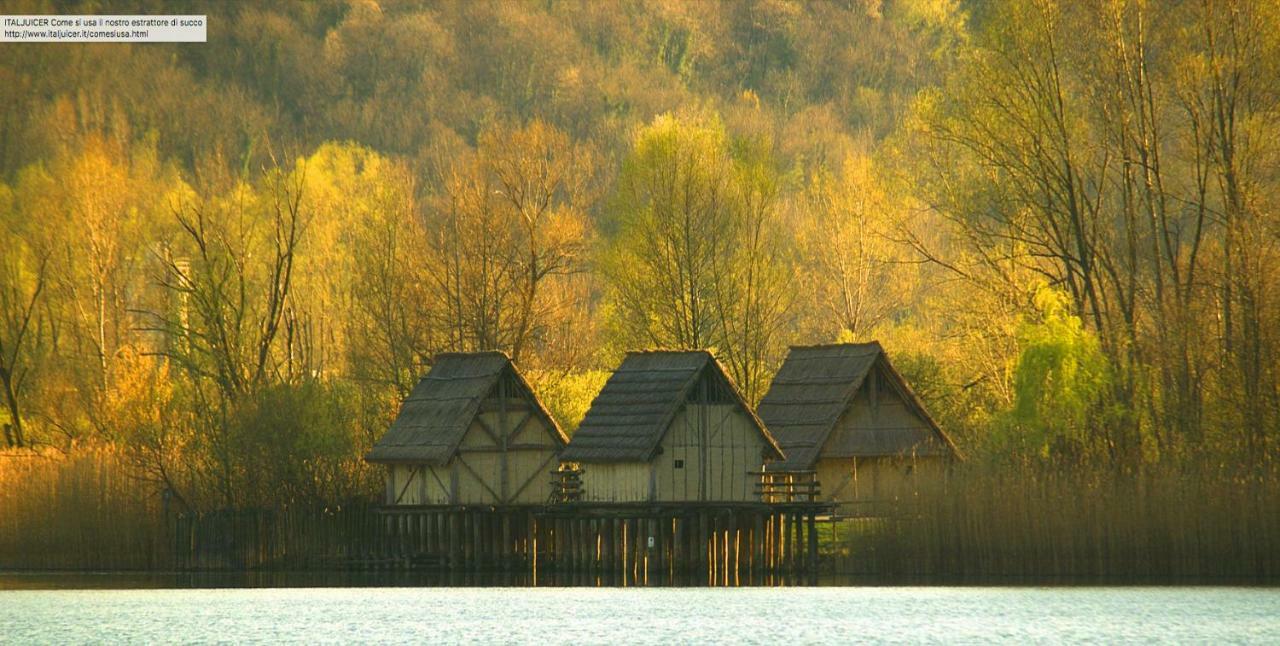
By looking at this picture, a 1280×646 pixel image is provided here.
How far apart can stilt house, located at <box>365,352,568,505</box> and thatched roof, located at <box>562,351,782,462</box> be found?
2.87 m

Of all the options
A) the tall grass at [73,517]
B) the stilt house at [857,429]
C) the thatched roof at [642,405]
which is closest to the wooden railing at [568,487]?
Answer: the thatched roof at [642,405]

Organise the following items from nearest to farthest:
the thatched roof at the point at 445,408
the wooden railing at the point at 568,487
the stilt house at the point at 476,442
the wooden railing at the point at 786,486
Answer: the wooden railing at the point at 786,486 < the wooden railing at the point at 568,487 < the thatched roof at the point at 445,408 < the stilt house at the point at 476,442

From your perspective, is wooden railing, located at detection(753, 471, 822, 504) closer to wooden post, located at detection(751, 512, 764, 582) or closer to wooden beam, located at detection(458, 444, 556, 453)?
wooden post, located at detection(751, 512, 764, 582)

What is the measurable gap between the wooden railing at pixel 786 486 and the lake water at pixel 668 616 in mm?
6727

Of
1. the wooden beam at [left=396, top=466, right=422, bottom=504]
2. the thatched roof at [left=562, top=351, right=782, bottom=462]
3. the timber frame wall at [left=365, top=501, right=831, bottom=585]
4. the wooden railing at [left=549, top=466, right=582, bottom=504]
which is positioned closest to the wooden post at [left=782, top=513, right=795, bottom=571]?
the timber frame wall at [left=365, top=501, right=831, bottom=585]

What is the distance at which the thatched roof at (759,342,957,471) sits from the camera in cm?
5928

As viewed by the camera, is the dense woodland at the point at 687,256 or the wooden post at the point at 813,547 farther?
the wooden post at the point at 813,547

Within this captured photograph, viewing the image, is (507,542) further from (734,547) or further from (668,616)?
(668,616)

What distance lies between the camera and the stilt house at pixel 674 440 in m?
54.2

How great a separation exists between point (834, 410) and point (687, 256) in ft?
38.0

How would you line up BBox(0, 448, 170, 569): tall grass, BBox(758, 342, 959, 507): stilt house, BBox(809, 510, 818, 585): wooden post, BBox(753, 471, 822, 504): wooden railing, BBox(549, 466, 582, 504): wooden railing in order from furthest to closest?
BBox(758, 342, 959, 507): stilt house → BBox(0, 448, 170, 569): tall grass → BBox(549, 466, 582, 504): wooden railing → BBox(753, 471, 822, 504): wooden railing → BBox(809, 510, 818, 585): wooden post

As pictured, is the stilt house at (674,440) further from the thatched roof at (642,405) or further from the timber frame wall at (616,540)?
the timber frame wall at (616,540)

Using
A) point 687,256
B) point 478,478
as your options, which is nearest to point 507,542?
point 478,478

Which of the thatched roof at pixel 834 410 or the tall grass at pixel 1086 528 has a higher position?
the thatched roof at pixel 834 410
